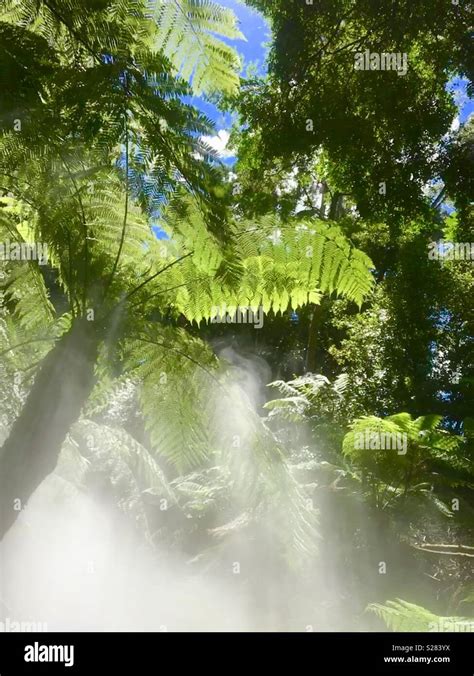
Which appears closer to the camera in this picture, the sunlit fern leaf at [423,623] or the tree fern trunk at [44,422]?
the tree fern trunk at [44,422]

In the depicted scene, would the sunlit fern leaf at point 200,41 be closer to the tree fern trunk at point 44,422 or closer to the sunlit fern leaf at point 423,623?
the tree fern trunk at point 44,422

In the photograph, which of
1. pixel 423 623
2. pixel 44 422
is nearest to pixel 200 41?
pixel 44 422

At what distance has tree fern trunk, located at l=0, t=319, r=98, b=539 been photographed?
1033 mm

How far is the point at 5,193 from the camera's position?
4.85 ft

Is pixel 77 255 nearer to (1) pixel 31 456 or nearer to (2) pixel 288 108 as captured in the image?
(1) pixel 31 456

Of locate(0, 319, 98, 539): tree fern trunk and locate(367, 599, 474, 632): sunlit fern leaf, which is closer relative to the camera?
locate(0, 319, 98, 539): tree fern trunk

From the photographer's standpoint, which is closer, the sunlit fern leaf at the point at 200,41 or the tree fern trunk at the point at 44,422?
the tree fern trunk at the point at 44,422

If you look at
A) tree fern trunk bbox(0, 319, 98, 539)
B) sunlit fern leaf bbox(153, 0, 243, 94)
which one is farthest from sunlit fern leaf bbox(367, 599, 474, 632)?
sunlit fern leaf bbox(153, 0, 243, 94)

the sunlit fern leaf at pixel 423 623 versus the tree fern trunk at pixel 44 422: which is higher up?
the tree fern trunk at pixel 44 422

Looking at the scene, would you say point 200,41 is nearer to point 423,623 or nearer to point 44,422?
point 44,422

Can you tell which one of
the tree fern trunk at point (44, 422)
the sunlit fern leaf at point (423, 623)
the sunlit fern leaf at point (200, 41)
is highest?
the sunlit fern leaf at point (200, 41)

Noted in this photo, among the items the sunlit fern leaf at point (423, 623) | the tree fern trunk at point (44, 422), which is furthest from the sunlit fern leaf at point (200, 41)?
the sunlit fern leaf at point (423, 623)

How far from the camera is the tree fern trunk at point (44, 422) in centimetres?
103

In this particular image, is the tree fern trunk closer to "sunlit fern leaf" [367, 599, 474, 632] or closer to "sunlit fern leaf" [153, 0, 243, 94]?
"sunlit fern leaf" [153, 0, 243, 94]
